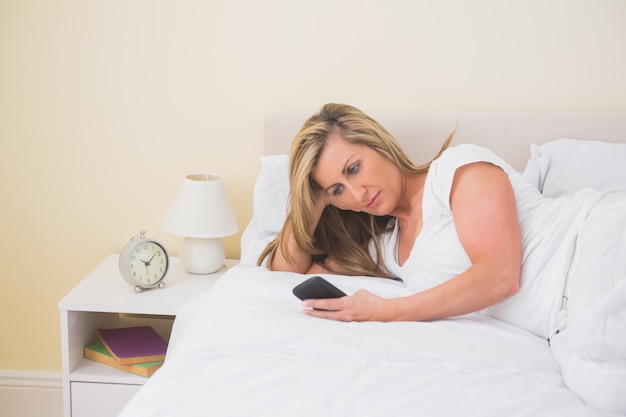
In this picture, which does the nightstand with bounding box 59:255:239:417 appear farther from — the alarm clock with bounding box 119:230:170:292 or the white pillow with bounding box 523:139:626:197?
the white pillow with bounding box 523:139:626:197

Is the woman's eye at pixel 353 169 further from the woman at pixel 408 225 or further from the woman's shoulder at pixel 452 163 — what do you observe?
the woman's shoulder at pixel 452 163

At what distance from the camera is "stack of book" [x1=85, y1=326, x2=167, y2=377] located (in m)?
2.10

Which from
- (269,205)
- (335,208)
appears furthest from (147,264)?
(335,208)

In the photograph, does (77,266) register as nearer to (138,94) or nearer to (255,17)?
(138,94)

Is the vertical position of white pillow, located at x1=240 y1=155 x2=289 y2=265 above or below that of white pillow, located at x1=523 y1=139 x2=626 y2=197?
below

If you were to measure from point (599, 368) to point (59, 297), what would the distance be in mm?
2007

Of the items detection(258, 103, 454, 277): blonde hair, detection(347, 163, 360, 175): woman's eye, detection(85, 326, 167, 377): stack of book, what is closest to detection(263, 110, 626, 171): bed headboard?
detection(258, 103, 454, 277): blonde hair

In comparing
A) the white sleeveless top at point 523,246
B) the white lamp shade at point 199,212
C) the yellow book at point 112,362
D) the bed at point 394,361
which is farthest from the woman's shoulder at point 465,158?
the yellow book at point 112,362

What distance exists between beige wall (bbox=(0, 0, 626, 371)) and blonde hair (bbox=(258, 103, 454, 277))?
438mm

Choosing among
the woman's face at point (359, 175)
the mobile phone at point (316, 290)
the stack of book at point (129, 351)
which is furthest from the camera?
the stack of book at point (129, 351)

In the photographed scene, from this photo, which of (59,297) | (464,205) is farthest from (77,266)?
(464,205)

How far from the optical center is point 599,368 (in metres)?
1.14

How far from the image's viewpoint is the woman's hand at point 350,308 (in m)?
1.54

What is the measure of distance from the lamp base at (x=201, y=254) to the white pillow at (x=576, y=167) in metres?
1.02
